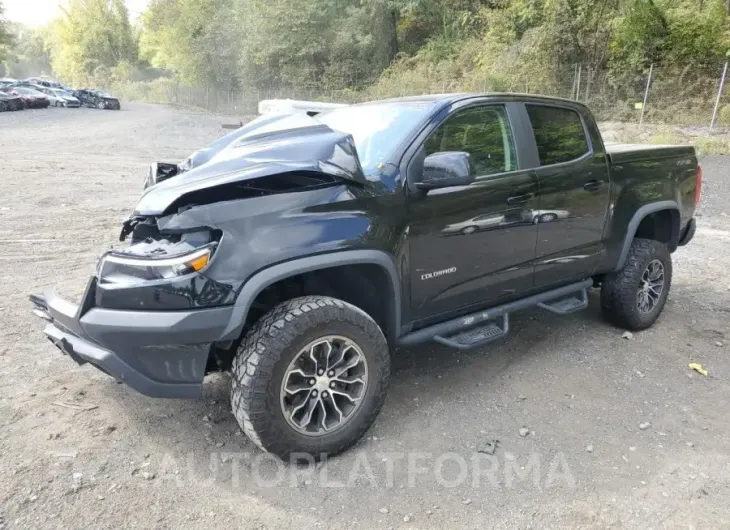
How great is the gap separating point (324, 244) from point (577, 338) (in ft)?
8.98

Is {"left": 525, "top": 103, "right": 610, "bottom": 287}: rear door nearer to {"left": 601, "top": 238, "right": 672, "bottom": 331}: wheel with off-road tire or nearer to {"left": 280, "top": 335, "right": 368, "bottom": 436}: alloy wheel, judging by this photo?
{"left": 601, "top": 238, "right": 672, "bottom": 331}: wheel with off-road tire

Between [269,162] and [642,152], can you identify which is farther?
[642,152]

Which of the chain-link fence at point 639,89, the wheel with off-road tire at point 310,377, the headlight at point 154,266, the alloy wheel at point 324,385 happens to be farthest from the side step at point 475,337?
the chain-link fence at point 639,89

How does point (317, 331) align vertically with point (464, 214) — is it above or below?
below

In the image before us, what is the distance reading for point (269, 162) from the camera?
9.54 feet

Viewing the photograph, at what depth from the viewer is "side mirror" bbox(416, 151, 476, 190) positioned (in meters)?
3.13

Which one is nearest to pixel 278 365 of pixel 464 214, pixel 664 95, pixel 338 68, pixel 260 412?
Result: pixel 260 412

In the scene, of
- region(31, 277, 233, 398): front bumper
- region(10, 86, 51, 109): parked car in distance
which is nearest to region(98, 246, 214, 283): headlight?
region(31, 277, 233, 398): front bumper

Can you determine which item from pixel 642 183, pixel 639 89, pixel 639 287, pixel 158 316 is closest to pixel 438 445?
Result: pixel 158 316

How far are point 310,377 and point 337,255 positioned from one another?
626 millimetres

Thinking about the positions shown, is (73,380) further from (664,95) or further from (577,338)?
(664,95)

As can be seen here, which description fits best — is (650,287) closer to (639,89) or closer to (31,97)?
(639,89)

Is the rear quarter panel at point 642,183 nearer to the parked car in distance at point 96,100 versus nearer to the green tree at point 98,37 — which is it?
the parked car in distance at point 96,100

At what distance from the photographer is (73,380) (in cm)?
366
